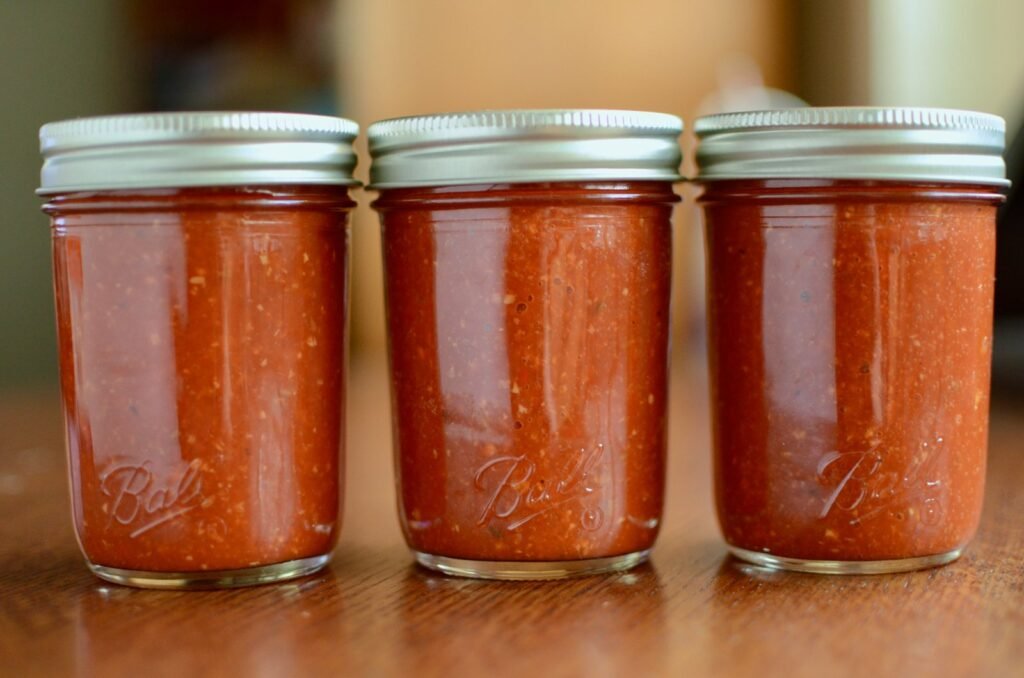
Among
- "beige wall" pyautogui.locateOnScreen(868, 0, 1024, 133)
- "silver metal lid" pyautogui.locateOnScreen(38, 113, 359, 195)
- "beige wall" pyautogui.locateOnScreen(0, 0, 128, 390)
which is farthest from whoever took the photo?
"beige wall" pyautogui.locateOnScreen(868, 0, 1024, 133)

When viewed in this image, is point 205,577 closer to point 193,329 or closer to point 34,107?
point 193,329

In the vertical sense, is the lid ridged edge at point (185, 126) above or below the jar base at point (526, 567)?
above

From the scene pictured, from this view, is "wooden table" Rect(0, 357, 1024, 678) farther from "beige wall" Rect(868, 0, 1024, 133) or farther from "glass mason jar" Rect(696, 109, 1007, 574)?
"beige wall" Rect(868, 0, 1024, 133)

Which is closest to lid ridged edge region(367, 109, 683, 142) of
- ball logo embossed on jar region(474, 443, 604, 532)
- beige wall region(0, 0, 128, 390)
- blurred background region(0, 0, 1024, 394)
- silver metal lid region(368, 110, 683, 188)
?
silver metal lid region(368, 110, 683, 188)

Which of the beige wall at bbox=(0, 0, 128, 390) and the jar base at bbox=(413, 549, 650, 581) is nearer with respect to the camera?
the jar base at bbox=(413, 549, 650, 581)

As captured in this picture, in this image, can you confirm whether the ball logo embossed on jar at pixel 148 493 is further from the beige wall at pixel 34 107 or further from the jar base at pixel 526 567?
the beige wall at pixel 34 107

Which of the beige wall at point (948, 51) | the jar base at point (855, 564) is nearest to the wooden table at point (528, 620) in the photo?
the jar base at point (855, 564)

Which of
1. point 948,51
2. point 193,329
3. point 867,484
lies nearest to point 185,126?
point 193,329
